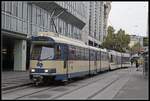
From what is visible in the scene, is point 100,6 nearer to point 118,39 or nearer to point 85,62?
point 118,39

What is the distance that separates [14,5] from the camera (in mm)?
43500

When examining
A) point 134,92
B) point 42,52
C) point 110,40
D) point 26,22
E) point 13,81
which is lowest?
point 134,92

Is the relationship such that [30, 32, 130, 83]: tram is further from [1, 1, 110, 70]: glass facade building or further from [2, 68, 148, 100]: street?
[1, 1, 110, 70]: glass facade building

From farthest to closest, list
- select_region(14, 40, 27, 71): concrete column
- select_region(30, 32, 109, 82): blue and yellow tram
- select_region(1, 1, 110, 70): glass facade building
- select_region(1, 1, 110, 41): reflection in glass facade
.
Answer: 1. select_region(14, 40, 27, 71): concrete column
2. select_region(1, 1, 110, 70): glass facade building
3. select_region(1, 1, 110, 41): reflection in glass facade
4. select_region(30, 32, 109, 82): blue and yellow tram

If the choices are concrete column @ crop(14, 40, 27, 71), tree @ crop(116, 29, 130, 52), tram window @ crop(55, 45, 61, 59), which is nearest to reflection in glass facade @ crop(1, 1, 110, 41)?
concrete column @ crop(14, 40, 27, 71)

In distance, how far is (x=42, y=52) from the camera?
2583 cm

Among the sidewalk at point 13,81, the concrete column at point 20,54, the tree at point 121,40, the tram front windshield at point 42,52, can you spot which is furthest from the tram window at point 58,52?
the tree at point 121,40

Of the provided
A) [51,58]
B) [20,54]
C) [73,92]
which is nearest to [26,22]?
[20,54]

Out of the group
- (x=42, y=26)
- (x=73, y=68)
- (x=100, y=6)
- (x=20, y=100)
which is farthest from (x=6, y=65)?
(x=100, y=6)

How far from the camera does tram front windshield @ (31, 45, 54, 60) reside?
25.7 metres

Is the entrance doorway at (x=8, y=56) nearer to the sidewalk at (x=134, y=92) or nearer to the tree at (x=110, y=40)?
the sidewalk at (x=134, y=92)

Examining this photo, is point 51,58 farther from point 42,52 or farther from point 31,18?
point 31,18

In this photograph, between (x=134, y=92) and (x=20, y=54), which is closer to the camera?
(x=134, y=92)

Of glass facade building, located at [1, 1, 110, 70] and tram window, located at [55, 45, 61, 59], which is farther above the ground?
glass facade building, located at [1, 1, 110, 70]
